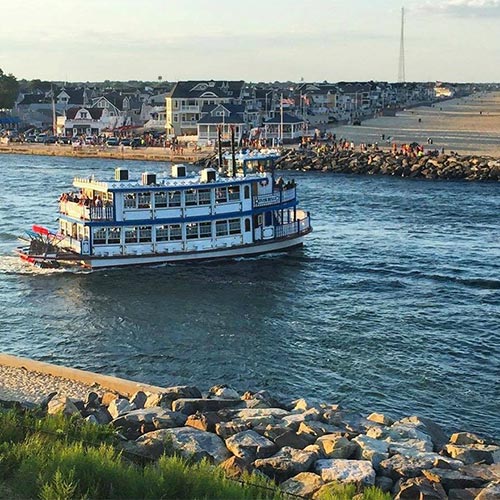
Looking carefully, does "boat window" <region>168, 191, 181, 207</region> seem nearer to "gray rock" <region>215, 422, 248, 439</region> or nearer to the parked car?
"gray rock" <region>215, 422, 248, 439</region>

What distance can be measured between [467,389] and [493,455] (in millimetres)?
7027

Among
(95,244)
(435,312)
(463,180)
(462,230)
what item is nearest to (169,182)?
(95,244)

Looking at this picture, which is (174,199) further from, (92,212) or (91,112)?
(91,112)

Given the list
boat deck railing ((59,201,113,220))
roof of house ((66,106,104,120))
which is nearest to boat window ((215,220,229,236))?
boat deck railing ((59,201,113,220))

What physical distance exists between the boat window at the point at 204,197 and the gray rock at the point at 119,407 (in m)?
21.6

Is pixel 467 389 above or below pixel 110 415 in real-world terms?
below

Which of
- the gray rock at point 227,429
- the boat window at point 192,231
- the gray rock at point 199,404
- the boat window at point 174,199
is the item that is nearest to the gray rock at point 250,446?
Result: the gray rock at point 227,429

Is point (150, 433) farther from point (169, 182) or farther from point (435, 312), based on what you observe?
point (169, 182)

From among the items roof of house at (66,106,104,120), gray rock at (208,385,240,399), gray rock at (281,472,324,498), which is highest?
roof of house at (66,106,104,120)

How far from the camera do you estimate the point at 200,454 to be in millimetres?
13703

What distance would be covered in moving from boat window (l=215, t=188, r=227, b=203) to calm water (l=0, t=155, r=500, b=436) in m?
2.91

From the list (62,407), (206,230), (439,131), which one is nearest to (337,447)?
(62,407)

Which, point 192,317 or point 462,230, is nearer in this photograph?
point 192,317

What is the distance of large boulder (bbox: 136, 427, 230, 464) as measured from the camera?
1370cm
